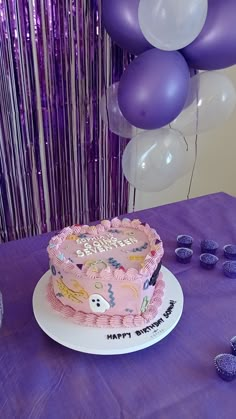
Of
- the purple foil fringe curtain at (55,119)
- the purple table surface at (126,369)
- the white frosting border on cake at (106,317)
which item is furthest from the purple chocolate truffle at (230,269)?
the purple foil fringe curtain at (55,119)

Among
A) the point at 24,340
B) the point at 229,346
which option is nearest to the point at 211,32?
the point at 229,346

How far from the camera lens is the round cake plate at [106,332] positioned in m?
0.76

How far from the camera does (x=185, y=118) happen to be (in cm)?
143

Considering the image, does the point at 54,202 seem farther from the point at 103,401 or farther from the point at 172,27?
the point at 103,401

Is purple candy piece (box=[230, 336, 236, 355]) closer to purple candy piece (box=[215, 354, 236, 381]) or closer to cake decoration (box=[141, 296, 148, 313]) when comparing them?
purple candy piece (box=[215, 354, 236, 381])

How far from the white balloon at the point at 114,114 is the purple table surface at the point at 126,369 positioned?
0.68 m

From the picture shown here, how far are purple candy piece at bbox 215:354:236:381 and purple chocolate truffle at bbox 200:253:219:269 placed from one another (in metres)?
0.32

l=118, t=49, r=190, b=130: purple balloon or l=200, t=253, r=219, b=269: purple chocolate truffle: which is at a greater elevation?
l=118, t=49, r=190, b=130: purple balloon

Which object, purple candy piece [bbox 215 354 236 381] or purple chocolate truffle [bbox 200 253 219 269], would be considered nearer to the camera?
purple candy piece [bbox 215 354 236 381]

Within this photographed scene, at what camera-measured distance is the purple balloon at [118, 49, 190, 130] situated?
3.68 ft

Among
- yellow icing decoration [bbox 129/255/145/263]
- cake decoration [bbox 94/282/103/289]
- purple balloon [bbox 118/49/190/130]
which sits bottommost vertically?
cake decoration [bbox 94/282/103/289]

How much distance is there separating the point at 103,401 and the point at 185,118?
1.05 m

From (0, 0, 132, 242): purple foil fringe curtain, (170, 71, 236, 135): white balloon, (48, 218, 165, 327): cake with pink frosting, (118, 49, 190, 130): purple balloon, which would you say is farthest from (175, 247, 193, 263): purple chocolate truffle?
(0, 0, 132, 242): purple foil fringe curtain

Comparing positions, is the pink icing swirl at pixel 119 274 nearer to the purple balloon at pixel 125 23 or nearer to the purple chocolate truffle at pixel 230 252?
the purple chocolate truffle at pixel 230 252
